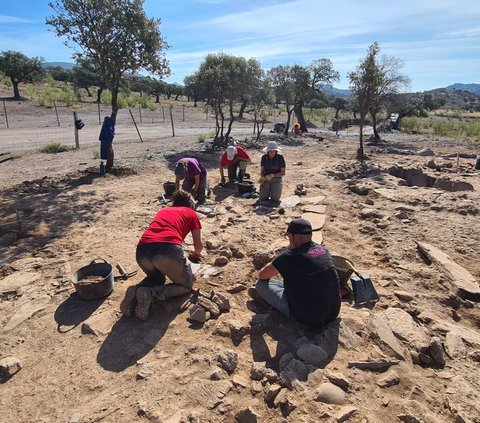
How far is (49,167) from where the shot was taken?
412 inches

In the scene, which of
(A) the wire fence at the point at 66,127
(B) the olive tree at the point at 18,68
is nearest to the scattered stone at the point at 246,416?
(A) the wire fence at the point at 66,127

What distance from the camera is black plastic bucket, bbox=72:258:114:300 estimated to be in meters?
4.14

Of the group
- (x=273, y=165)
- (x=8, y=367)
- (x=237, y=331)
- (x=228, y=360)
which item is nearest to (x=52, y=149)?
(x=273, y=165)

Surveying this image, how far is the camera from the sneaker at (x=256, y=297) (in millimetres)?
4150

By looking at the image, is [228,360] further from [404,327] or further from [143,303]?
[404,327]

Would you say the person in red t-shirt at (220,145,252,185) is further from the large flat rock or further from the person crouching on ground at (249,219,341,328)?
the person crouching on ground at (249,219,341,328)

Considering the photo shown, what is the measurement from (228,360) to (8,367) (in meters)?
1.89

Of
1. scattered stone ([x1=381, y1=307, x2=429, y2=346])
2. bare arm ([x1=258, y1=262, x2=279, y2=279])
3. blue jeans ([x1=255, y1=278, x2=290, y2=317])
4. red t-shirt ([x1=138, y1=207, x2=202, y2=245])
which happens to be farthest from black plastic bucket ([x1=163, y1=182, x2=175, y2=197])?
scattered stone ([x1=381, y1=307, x2=429, y2=346])

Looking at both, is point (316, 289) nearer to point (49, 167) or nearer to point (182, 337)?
point (182, 337)

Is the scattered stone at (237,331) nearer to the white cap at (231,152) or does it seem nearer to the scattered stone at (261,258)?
the scattered stone at (261,258)

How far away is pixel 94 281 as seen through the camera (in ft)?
14.4

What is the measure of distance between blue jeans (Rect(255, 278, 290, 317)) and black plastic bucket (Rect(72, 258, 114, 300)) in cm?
170

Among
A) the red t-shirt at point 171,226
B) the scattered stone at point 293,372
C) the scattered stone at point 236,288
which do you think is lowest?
the scattered stone at point 293,372

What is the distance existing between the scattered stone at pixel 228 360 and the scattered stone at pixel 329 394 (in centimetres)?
72
